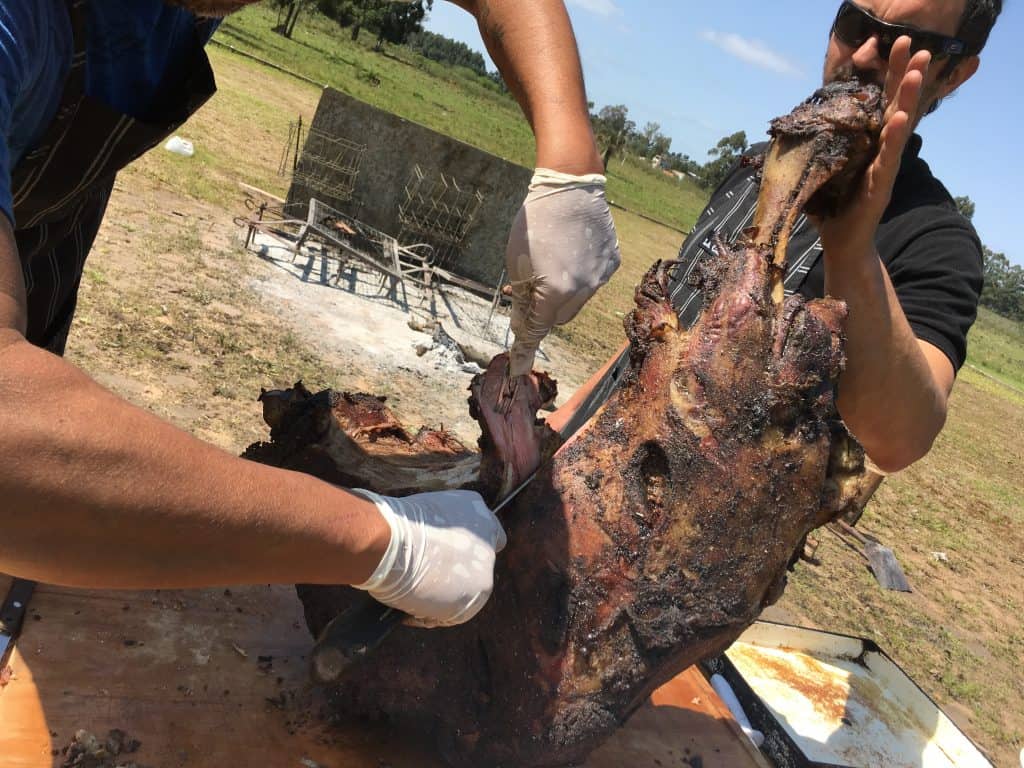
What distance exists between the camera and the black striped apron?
1.85 m

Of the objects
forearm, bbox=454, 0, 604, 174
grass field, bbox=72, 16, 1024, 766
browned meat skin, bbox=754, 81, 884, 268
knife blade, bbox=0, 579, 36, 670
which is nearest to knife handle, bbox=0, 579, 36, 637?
knife blade, bbox=0, 579, 36, 670

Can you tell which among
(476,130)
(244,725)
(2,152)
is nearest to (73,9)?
(2,152)

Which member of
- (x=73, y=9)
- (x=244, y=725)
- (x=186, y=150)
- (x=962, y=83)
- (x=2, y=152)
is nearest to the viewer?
(x=2, y=152)

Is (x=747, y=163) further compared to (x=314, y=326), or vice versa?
(x=314, y=326)

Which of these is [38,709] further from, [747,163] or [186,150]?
[186,150]

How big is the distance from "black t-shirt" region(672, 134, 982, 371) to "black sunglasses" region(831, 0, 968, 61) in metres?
0.41

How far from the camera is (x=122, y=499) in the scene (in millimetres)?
1047

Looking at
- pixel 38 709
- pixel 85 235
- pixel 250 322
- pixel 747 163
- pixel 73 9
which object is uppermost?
pixel 747 163

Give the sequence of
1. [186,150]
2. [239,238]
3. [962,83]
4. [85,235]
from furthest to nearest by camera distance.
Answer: [186,150] < [239,238] < [85,235] < [962,83]

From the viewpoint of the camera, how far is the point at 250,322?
6758 mm

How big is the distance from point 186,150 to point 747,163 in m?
10.2

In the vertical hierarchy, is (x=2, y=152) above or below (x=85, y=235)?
above

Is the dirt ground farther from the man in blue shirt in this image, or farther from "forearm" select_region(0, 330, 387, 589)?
"forearm" select_region(0, 330, 387, 589)

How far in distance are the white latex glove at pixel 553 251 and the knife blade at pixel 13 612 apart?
1.37 m
